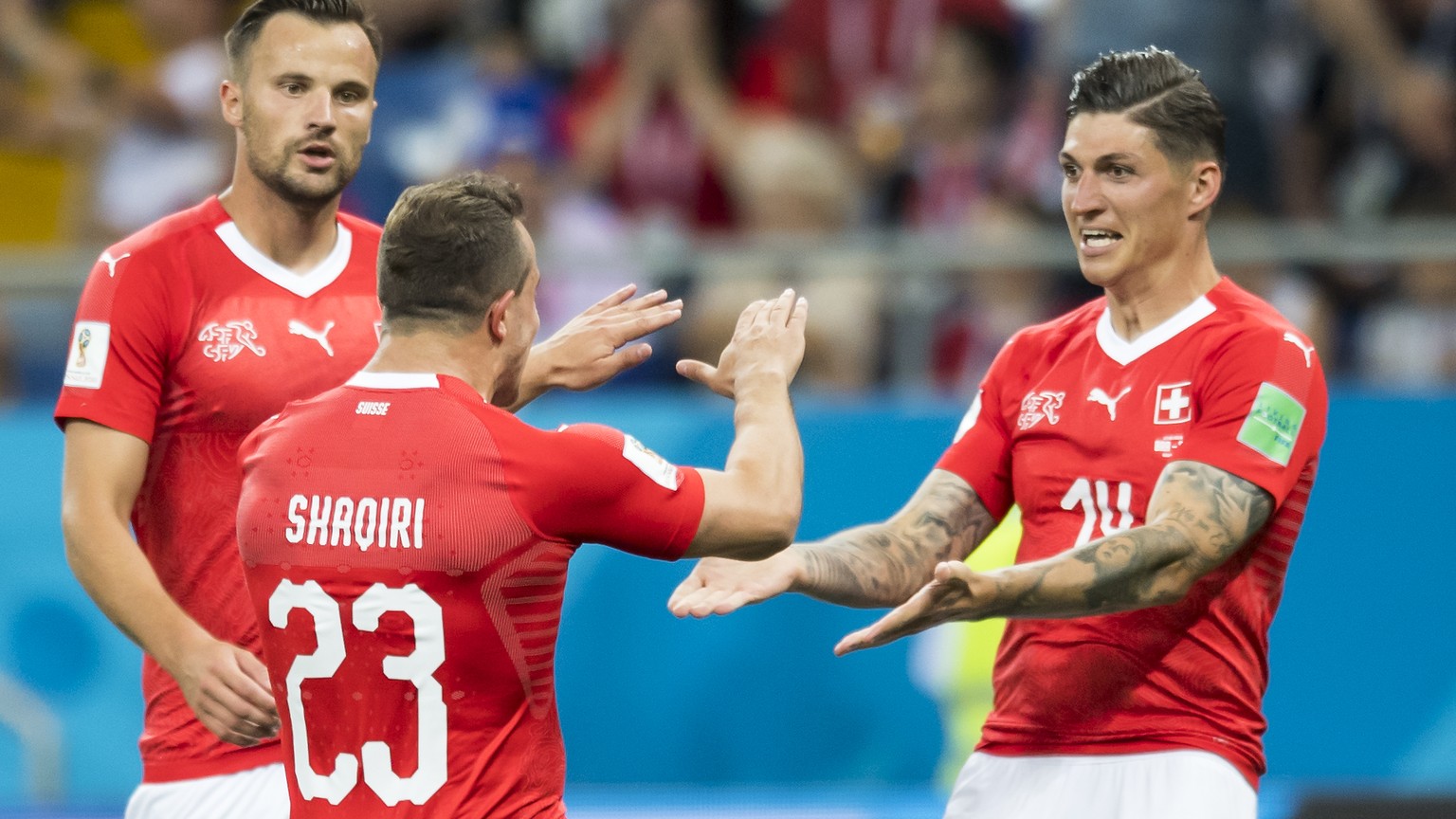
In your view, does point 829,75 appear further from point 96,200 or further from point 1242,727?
point 1242,727

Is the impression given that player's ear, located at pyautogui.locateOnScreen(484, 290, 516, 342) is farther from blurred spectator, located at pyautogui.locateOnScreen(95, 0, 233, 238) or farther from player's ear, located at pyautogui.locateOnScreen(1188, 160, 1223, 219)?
blurred spectator, located at pyautogui.locateOnScreen(95, 0, 233, 238)

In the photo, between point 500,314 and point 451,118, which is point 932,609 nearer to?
point 500,314

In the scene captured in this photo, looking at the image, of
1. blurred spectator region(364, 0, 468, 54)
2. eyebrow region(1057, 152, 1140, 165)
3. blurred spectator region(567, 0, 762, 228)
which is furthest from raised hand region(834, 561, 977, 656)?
blurred spectator region(364, 0, 468, 54)

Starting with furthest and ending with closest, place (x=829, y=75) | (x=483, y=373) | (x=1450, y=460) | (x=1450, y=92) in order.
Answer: (x=829, y=75), (x=1450, y=92), (x=1450, y=460), (x=483, y=373)

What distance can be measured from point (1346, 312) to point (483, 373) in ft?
15.6

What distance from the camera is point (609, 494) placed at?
3.52 meters

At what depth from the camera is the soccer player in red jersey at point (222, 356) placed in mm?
4156

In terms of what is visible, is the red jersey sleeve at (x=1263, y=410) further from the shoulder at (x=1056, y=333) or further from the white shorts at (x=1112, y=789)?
the white shorts at (x=1112, y=789)

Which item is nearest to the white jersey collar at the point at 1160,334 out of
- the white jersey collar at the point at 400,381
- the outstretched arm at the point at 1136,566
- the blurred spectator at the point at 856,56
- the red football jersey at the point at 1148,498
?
the red football jersey at the point at 1148,498

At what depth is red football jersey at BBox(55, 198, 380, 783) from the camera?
13.9 ft

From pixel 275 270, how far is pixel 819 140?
454 cm

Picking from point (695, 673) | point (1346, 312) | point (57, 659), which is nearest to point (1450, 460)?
point (1346, 312)

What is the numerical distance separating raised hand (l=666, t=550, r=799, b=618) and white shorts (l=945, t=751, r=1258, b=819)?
70cm

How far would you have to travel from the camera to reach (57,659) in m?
7.39
